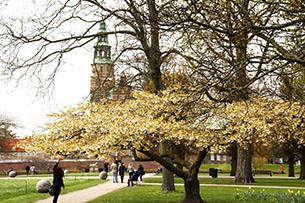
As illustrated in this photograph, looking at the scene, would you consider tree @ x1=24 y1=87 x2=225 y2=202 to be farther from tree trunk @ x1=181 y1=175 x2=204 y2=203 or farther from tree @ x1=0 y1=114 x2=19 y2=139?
tree @ x1=0 y1=114 x2=19 y2=139

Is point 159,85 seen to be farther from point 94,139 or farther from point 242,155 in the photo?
point 242,155

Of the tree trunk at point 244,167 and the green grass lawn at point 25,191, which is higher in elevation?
the tree trunk at point 244,167

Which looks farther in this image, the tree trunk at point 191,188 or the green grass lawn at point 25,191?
the green grass lawn at point 25,191

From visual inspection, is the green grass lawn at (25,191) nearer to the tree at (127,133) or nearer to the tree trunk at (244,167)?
the tree at (127,133)

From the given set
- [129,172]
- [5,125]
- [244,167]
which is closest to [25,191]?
[129,172]

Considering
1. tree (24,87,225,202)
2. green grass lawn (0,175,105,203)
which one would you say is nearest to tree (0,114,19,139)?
green grass lawn (0,175,105,203)

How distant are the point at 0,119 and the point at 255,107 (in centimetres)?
3917

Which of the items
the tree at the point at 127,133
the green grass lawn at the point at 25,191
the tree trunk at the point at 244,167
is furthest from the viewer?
the tree trunk at the point at 244,167

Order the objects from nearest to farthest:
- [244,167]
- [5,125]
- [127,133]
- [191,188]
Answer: [127,133], [191,188], [244,167], [5,125]

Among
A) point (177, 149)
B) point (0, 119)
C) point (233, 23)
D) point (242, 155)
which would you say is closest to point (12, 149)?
point (0, 119)

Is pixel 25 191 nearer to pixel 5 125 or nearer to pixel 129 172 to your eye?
pixel 129 172

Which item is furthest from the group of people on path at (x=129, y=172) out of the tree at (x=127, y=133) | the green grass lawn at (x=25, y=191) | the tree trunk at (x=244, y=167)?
the tree at (x=127, y=133)

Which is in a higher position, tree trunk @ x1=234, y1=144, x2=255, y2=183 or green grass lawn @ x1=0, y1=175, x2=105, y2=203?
tree trunk @ x1=234, y1=144, x2=255, y2=183

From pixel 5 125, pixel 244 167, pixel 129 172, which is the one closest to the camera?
pixel 244 167
